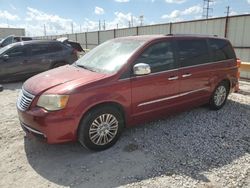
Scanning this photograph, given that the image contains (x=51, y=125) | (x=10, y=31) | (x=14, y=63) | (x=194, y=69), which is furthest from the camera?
(x=10, y=31)

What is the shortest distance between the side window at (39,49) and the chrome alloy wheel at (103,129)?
22.0ft

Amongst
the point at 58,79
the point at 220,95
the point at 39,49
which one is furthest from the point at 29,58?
the point at 220,95

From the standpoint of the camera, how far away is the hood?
11.6ft

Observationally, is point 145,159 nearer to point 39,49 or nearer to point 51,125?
point 51,125

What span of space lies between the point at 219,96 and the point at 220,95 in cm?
5

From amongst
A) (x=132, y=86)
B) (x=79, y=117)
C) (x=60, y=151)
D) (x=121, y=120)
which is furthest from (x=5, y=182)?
(x=132, y=86)

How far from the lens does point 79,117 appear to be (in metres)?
3.40

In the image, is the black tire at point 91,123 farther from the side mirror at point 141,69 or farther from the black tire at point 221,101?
the black tire at point 221,101

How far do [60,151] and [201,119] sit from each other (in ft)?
9.38

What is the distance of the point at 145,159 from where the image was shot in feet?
11.5

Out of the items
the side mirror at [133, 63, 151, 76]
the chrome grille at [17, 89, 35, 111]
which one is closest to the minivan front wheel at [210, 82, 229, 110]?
the side mirror at [133, 63, 151, 76]

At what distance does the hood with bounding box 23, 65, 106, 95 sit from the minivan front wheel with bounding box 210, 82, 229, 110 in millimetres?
2908

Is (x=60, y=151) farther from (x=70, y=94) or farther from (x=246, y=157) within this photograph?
(x=246, y=157)

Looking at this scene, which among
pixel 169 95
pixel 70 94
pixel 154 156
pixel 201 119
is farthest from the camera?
pixel 201 119
